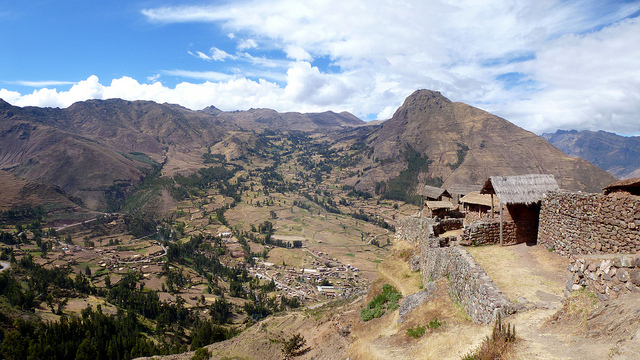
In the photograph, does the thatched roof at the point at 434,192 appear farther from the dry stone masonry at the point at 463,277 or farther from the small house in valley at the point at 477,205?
the dry stone masonry at the point at 463,277

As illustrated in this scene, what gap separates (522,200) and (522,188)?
3.06ft

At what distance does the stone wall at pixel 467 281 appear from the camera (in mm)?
11992

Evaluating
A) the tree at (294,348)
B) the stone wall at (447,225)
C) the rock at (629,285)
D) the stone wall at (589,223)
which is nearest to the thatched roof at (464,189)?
the stone wall at (447,225)

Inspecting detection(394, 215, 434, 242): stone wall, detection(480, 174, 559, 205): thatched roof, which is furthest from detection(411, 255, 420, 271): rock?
detection(480, 174, 559, 205): thatched roof

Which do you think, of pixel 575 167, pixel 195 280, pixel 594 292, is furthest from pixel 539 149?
pixel 594 292

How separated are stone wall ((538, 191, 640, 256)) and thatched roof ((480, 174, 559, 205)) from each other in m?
1.09

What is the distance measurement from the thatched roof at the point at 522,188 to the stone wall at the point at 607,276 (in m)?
9.44

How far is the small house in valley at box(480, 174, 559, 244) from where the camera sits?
19.5m

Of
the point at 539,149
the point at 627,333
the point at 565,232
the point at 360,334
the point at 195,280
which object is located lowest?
the point at 195,280

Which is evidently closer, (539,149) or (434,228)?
(434,228)

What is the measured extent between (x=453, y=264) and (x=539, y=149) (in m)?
225

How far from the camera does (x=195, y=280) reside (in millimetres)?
122438

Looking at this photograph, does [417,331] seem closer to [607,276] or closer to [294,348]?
[607,276]

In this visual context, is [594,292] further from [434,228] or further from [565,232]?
[434,228]
